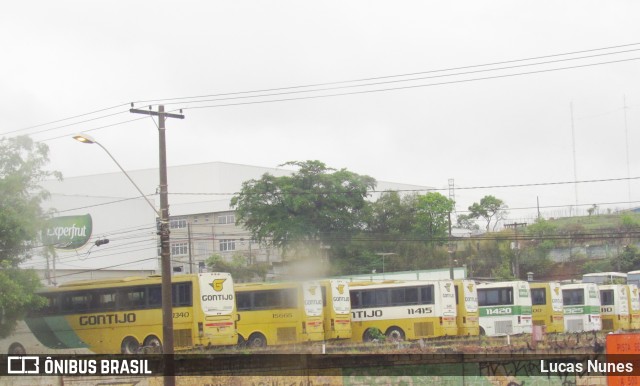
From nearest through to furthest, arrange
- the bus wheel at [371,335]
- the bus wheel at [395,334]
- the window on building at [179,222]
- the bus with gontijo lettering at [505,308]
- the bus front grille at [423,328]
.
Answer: the bus front grille at [423,328] < the bus wheel at [395,334] < the bus wheel at [371,335] < the bus with gontijo lettering at [505,308] < the window on building at [179,222]

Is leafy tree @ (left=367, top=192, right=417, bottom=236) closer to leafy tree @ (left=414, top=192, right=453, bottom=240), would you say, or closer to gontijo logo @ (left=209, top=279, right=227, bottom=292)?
leafy tree @ (left=414, top=192, right=453, bottom=240)

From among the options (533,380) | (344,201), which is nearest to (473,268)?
(344,201)

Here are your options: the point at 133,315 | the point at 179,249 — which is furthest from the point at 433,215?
the point at 133,315

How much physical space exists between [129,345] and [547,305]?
2332cm

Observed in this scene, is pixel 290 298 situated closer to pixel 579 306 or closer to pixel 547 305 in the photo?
pixel 547 305

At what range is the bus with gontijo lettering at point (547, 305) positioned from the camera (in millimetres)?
46750

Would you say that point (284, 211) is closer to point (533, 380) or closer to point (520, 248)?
point (520, 248)

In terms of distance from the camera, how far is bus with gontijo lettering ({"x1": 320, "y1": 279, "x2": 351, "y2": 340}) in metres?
38.6

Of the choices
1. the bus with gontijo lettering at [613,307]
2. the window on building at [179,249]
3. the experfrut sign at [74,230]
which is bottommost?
the bus with gontijo lettering at [613,307]

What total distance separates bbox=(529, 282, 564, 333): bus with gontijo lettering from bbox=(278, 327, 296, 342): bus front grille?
15787 millimetres

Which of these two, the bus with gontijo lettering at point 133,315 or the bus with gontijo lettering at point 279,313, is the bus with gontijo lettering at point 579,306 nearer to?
the bus with gontijo lettering at point 279,313

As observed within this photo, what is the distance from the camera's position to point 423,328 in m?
40.1

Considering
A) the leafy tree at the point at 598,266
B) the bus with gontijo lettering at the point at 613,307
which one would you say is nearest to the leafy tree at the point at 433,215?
the leafy tree at the point at 598,266

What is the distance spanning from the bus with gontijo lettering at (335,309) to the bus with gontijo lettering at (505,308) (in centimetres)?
885
